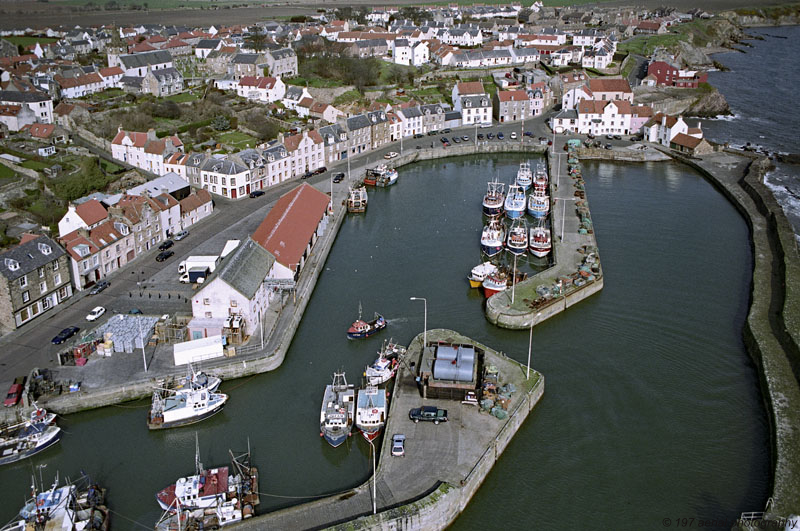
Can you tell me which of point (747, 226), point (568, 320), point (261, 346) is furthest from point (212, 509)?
point (747, 226)

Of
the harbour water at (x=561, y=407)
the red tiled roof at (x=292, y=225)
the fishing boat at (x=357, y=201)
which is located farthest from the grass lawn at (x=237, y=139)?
the harbour water at (x=561, y=407)

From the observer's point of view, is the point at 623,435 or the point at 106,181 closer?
the point at 623,435

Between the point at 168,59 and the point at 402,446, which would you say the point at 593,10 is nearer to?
the point at 168,59

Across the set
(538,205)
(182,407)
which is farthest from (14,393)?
(538,205)

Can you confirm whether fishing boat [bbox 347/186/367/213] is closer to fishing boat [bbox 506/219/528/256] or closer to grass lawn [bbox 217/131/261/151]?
fishing boat [bbox 506/219/528/256]

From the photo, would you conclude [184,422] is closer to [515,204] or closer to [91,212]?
[91,212]

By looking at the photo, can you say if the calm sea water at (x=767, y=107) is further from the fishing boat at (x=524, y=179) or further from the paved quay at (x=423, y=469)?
the paved quay at (x=423, y=469)

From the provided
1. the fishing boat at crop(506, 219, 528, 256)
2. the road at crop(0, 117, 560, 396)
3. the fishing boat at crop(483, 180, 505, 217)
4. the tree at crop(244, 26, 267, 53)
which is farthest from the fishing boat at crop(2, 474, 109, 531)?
the tree at crop(244, 26, 267, 53)
